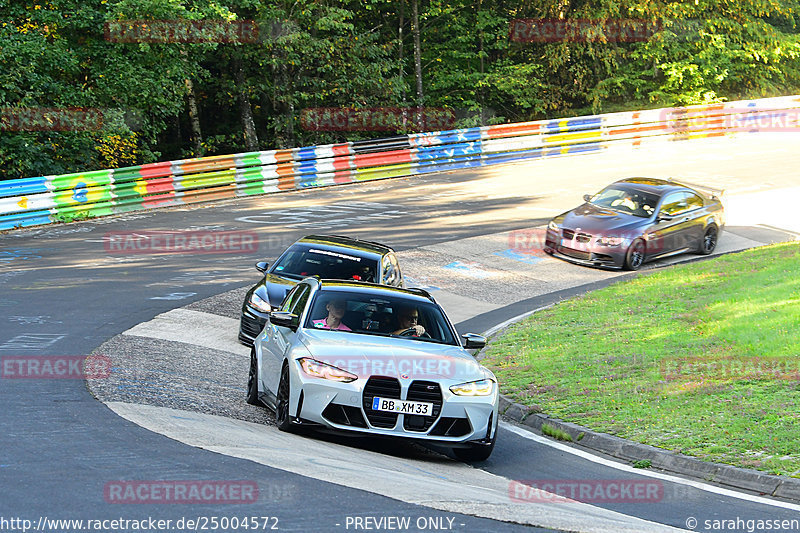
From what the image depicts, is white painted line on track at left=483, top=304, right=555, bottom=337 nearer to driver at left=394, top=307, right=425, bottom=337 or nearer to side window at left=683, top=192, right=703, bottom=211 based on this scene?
driver at left=394, top=307, right=425, bottom=337

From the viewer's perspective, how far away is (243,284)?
63.8 ft

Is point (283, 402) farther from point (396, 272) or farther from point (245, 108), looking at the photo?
point (245, 108)

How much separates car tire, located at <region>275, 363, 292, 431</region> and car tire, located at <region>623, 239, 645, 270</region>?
13.8 m

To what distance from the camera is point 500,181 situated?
33.8 meters

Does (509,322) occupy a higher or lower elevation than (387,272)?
lower

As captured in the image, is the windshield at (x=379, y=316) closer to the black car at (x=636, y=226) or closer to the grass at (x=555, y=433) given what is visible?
the grass at (x=555, y=433)

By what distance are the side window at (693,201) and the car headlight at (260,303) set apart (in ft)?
40.9

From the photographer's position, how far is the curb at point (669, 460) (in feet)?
28.1

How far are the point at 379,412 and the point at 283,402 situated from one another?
1.07 metres

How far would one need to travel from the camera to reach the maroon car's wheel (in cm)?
2397

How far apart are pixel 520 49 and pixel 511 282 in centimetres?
3020

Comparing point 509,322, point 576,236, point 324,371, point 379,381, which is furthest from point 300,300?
point 576,236

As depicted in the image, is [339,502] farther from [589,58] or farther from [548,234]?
[589,58]

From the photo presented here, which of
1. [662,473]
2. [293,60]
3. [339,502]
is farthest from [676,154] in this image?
[339,502]
